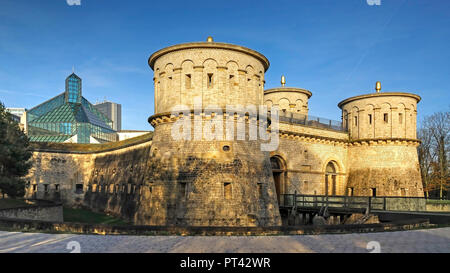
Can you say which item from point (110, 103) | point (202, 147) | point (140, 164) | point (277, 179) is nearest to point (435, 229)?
point (202, 147)

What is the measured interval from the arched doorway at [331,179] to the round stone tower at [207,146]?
40.4 feet

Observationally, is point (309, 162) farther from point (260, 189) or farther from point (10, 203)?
point (10, 203)

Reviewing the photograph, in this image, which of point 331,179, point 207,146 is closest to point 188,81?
point 207,146

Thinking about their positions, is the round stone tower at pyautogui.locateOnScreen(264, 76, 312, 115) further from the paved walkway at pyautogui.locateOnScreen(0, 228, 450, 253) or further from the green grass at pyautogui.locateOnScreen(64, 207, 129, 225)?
the paved walkway at pyautogui.locateOnScreen(0, 228, 450, 253)

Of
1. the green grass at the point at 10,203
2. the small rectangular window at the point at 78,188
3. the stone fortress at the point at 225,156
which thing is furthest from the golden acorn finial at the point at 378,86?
the small rectangular window at the point at 78,188

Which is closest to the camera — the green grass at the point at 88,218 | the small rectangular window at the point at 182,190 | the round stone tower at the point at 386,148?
the small rectangular window at the point at 182,190

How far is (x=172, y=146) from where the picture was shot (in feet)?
60.6

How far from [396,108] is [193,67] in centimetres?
2072

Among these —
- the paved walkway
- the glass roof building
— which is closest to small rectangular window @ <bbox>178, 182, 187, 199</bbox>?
the paved walkway

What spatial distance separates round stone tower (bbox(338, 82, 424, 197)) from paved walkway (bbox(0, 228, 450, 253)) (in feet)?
66.2

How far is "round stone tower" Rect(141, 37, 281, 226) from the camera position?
17297 mm

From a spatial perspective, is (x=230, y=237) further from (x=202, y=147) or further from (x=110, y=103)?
(x=110, y=103)

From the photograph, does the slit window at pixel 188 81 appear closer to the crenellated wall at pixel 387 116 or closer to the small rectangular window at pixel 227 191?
the small rectangular window at pixel 227 191

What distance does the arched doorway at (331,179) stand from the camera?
29.9 m
